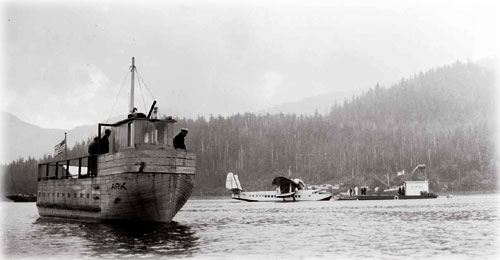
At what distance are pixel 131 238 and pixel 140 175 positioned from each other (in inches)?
252

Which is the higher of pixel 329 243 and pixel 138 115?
pixel 138 115

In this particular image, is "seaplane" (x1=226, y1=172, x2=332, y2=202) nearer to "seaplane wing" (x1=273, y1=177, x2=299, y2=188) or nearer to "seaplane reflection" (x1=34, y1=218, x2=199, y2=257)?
"seaplane wing" (x1=273, y1=177, x2=299, y2=188)

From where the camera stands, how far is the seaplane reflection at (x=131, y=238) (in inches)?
836

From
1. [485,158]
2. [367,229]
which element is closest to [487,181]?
[485,158]

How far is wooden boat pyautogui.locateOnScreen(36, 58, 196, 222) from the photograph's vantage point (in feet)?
104

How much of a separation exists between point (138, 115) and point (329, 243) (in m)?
16.1

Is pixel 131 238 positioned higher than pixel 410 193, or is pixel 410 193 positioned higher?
pixel 410 193

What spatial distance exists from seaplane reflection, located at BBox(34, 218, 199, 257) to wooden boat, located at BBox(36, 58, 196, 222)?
0.91 meters

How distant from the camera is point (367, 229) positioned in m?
30.0

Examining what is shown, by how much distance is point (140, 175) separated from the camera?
3152 cm

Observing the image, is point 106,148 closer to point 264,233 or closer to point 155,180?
point 155,180

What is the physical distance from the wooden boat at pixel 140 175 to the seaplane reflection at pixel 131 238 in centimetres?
91

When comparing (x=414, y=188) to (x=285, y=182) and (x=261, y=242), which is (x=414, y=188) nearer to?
(x=285, y=182)

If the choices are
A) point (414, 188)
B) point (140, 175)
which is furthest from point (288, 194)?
point (140, 175)
